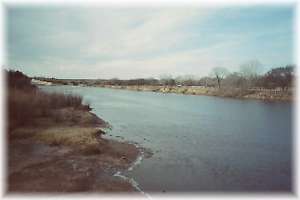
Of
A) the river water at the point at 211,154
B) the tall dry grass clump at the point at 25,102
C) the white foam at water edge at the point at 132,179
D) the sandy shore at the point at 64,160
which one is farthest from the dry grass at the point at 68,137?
the river water at the point at 211,154

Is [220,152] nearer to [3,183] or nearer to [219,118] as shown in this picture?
[3,183]

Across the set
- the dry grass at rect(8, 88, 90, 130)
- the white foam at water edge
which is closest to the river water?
the white foam at water edge

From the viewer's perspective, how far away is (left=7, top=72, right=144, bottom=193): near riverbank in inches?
350

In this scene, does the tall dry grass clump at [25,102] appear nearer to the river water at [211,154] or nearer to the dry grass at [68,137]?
the dry grass at [68,137]

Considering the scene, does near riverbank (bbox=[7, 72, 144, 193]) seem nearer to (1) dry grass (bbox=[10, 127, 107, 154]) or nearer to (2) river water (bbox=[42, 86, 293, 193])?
(1) dry grass (bbox=[10, 127, 107, 154])

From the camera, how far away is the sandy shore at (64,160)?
8.80 m

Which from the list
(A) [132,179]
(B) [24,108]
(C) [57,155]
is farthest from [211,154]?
(B) [24,108]

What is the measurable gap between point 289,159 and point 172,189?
20.3ft

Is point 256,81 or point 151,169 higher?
point 256,81

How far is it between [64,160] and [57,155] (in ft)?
2.33

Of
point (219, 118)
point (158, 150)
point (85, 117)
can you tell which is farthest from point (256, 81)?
point (158, 150)

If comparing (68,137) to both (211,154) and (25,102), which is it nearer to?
(25,102)

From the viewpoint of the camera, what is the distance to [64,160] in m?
11.1

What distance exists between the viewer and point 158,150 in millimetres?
13578
